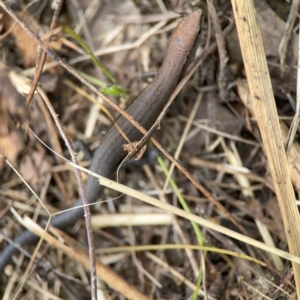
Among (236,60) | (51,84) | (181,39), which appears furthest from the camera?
(51,84)

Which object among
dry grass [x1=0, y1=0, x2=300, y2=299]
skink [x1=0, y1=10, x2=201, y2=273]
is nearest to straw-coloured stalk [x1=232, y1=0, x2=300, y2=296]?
dry grass [x1=0, y1=0, x2=300, y2=299]

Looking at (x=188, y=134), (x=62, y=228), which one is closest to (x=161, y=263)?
(x=62, y=228)

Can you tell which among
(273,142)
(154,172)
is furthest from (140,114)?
(273,142)

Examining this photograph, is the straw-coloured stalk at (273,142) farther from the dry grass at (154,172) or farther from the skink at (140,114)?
the skink at (140,114)

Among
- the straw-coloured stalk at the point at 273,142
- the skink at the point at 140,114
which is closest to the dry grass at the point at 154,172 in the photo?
the skink at the point at 140,114

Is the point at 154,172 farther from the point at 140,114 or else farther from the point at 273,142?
the point at 273,142

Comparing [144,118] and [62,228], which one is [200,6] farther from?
[62,228]

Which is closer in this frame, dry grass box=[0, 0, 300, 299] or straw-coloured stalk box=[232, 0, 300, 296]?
straw-coloured stalk box=[232, 0, 300, 296]

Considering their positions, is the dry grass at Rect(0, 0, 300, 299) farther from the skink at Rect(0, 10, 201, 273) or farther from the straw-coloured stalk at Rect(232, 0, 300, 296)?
the straw-coloured stalk at Rect(232, 0, 300, 296)

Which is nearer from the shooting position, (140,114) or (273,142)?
(273,142)
